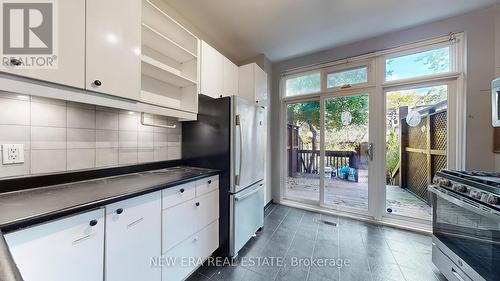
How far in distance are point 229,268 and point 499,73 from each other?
11.3 feet

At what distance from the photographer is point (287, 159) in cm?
340

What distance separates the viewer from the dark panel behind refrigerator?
1797 millimetres

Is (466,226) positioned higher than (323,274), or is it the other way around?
(466,226)

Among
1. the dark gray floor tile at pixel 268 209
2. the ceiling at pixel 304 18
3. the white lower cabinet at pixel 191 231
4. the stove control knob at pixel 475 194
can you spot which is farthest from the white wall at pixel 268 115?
the stove control knob at pixel 475 194

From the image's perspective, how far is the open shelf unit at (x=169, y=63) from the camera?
159 centimetres

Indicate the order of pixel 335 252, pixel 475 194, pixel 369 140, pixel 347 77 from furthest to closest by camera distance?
pixel 347 77, pixel 369 140, pixel 335 252, pixel 475 194

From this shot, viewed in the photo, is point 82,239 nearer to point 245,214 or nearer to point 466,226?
point 245,214

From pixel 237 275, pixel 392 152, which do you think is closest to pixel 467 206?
pixel 392 152

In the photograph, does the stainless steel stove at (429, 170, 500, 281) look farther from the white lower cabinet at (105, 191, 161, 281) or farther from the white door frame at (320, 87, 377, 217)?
the white lower cabinet at (105, 191, 161, 281)

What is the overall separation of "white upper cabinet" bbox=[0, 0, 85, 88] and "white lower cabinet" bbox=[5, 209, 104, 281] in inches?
28.5

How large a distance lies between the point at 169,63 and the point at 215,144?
3.31 feet

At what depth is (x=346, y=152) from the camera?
290cm

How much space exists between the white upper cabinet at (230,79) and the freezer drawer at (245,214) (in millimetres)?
1262

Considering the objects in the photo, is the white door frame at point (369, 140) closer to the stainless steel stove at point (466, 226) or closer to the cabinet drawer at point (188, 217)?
the stainless steel stove at point (466, 226)
